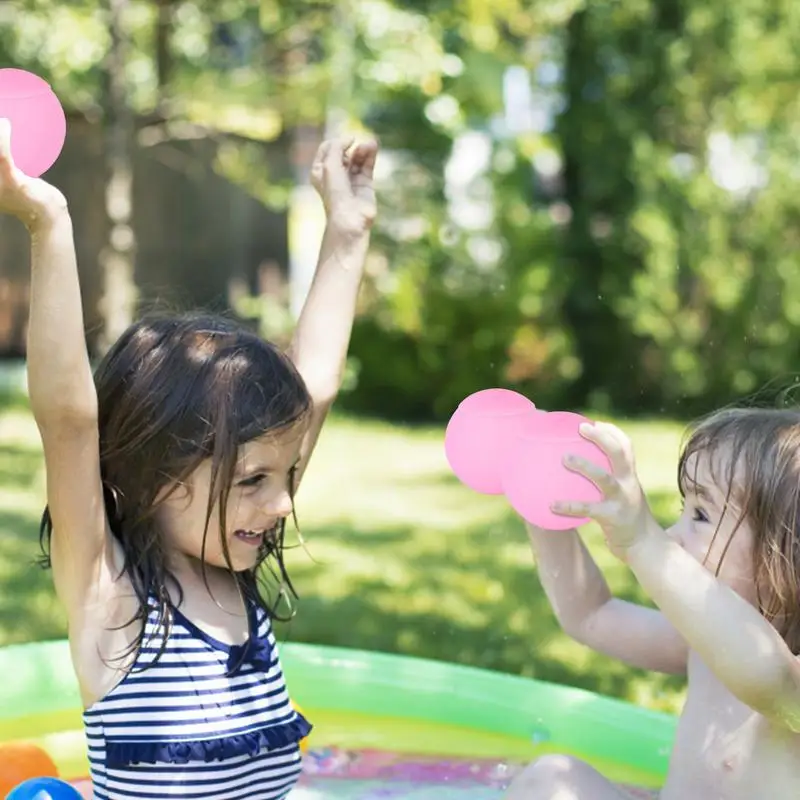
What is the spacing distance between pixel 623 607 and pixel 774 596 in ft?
1.23

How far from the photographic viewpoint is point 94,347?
292 inches

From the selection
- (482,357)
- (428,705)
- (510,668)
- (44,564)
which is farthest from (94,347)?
(44,564)

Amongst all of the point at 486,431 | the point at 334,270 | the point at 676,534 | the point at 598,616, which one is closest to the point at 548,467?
the point at 486,431

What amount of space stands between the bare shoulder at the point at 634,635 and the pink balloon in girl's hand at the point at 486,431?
45 centimetres

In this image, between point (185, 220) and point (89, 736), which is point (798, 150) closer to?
point (185, 220)

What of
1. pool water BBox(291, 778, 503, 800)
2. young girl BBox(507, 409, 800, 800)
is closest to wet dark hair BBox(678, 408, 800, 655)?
young girl BBox(507, 409, 800, 800)

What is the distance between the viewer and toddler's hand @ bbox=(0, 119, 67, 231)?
1.51 metres

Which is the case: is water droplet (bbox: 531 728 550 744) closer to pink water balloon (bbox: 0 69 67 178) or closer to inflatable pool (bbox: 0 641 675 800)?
inflatable pool (bbox: 0 641 675 800)

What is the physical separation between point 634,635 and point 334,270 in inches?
30.9

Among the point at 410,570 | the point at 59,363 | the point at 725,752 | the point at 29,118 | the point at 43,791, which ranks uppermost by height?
the point at 29,118

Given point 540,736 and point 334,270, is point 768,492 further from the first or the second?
point 540,736

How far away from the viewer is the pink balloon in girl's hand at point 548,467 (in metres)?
1.62

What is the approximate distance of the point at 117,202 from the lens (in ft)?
22.8

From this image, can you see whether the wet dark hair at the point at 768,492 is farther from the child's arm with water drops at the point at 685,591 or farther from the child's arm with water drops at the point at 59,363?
the child's arm with water drops at the point at 59,363
